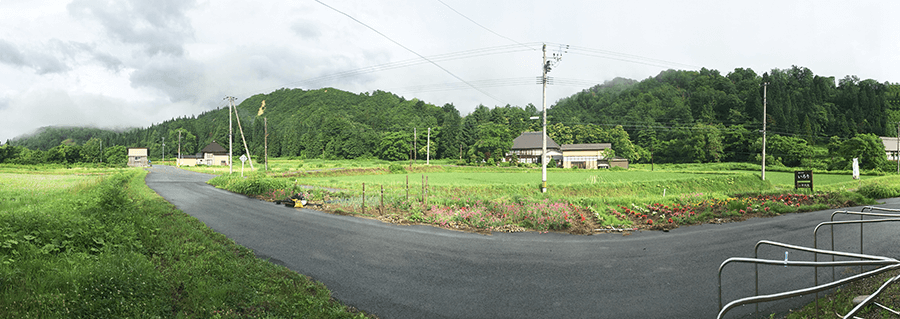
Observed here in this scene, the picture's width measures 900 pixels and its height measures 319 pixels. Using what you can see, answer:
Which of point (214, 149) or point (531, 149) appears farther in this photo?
point (214, 149)

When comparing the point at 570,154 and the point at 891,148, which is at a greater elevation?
the point at 891,148

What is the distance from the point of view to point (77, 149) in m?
73.1

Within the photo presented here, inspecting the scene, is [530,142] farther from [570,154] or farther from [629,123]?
[629,123]

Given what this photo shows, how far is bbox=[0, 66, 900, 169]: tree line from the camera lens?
71.1 metres

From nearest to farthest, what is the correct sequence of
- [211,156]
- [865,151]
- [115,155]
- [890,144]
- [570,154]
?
[865,151] < [890,144] < [570,154] < [115,155] < [211,156]

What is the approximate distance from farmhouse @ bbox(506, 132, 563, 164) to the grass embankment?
70.0 meters

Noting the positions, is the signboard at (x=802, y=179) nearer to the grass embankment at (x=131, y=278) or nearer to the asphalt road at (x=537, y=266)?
the asphalt road at (x=537, y=266)

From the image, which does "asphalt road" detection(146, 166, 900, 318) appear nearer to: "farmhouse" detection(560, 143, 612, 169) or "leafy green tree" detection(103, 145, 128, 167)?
"farmhouse" detection(560, 143, 612, 169)

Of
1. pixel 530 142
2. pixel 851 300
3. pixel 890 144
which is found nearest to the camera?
pixel 851 300

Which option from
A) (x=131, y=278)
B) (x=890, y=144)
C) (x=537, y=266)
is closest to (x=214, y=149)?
(x=131, y=278)

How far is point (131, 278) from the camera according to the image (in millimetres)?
4660

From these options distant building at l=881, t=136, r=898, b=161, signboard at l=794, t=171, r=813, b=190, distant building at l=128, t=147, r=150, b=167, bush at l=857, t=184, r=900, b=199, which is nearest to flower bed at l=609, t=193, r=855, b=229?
signboard at l=794, t=171, r=813, b=190

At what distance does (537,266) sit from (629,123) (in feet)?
343

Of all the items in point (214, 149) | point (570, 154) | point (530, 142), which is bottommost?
point (570, 154)
